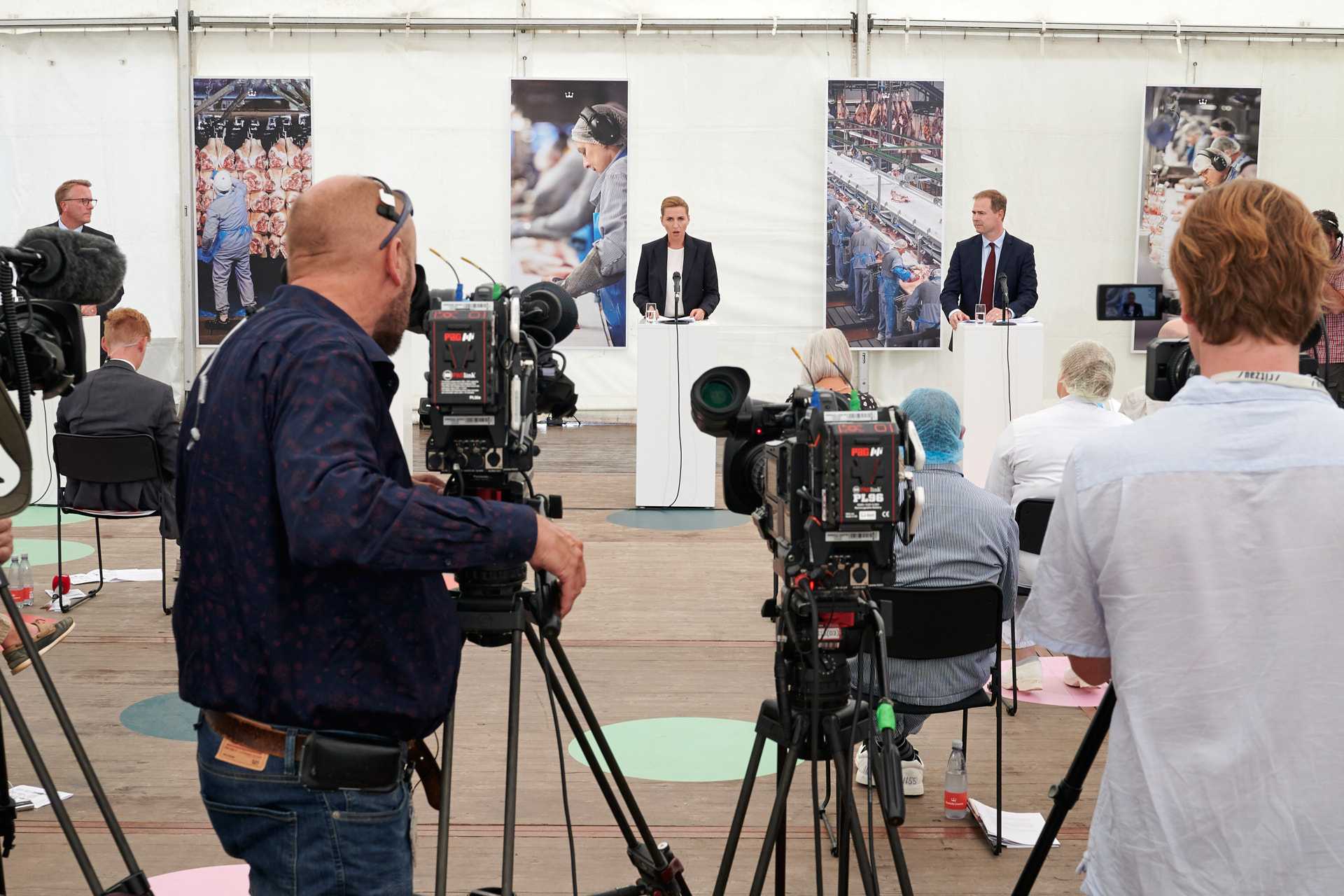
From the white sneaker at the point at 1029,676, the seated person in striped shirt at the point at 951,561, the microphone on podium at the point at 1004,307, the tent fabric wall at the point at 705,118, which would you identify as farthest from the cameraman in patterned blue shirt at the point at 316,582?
the tent fabric wall at the point at 705,118

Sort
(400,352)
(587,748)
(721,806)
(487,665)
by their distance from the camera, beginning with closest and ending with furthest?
1. (587,748)
2. (721,806)
3. (487,665)
4. (400,352)

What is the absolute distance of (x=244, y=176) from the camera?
36.8 feet

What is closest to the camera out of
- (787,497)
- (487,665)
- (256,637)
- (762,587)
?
(256,637)

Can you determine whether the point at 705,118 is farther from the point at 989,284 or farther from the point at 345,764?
the point at 345,764

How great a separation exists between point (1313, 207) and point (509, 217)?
6.76 metres

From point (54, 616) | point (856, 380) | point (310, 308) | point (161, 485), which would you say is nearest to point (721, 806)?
point (310, 308)

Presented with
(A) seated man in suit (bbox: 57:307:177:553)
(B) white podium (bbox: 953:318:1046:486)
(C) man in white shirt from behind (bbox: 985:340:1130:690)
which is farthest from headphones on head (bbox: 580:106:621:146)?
(C) man in white shirt from behind (bbox: 985:340:1130:690)

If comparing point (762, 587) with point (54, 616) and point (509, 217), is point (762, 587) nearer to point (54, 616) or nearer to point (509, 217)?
point (54, 616)

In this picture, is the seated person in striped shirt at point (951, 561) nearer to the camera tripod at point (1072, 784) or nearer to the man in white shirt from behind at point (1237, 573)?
the camera tripod at point (1072, 784)

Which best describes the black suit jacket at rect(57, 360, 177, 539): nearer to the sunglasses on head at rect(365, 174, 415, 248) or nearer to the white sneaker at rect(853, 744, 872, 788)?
the white sneaker at rect(853, 744, 872, 788)

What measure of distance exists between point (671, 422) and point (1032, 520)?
3805mm

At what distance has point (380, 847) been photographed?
5.99ft

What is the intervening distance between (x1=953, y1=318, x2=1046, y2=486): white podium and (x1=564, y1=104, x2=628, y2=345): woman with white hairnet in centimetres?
437

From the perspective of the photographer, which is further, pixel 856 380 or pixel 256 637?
pixel 856 380
